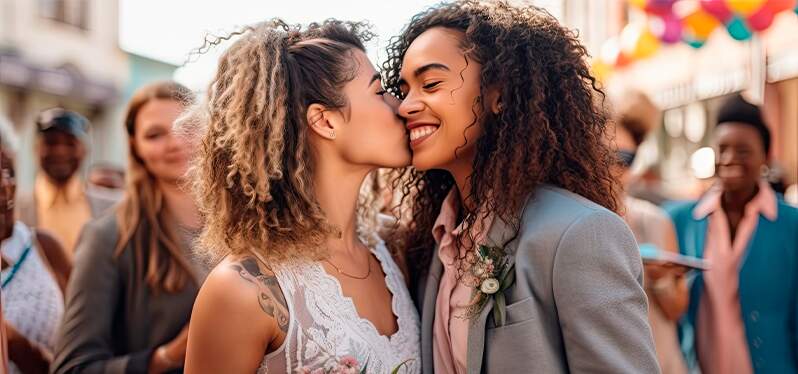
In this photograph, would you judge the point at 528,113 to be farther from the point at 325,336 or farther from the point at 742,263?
the point at 742,263

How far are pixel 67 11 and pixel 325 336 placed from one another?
58.6 feet

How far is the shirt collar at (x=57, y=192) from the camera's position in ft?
15.6

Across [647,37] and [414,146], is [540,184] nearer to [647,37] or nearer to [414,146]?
[414,146]

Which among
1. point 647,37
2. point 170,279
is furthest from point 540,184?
point 647,37

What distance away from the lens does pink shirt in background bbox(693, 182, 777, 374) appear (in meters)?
3.67

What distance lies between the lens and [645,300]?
2.09 metres

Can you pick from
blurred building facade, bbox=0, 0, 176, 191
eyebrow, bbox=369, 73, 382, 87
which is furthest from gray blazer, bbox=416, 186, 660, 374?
blurred building facade, bbox=0, 0, 176, 191

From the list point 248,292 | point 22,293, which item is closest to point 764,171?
point 248,292

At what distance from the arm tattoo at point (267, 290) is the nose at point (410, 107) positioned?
2.12 feet

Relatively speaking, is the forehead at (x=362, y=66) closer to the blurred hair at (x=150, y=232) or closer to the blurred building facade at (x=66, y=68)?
the blurred hair at (x=150, y=232)

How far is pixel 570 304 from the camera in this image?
204cm

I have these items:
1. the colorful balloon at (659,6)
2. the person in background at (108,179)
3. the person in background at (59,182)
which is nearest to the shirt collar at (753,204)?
the person in background at (59,182)

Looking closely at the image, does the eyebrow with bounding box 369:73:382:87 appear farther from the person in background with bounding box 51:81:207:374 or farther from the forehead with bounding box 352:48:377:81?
the person in background with bounding box 51:81:207:374

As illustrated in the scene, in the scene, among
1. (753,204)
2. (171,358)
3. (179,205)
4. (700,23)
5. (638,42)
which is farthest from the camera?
(638,42)
